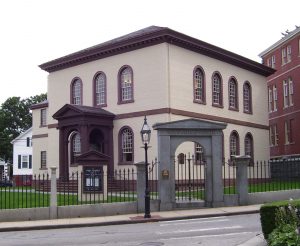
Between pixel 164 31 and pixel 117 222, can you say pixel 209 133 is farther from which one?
pixel 164 31

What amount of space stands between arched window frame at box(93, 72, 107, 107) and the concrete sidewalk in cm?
1599

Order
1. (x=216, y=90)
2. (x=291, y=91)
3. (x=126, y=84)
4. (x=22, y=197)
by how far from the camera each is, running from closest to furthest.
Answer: (x=22, y=197) < (x=126, y=84) < (x=216, y=90) < (x=291, y=91)

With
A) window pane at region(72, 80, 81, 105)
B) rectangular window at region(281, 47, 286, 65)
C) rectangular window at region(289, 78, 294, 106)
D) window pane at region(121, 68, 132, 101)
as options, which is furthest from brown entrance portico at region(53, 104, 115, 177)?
rectangular window at region(281, 47, 286, 65)

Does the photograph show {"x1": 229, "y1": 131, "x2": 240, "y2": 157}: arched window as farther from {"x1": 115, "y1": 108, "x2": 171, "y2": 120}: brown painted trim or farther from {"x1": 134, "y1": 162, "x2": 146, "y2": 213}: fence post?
{"x1": 134, "y1": 162, "x2": 146, "y2": 213}: fence post

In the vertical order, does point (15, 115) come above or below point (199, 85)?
above

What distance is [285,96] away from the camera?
4925 cm

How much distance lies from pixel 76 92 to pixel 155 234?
24.3 metres

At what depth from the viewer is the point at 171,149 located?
21047 mm

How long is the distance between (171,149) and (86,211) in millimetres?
4385

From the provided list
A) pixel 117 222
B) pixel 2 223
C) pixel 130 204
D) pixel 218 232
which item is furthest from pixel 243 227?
pixel 2 223

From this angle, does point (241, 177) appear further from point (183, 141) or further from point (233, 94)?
point (233, 94)

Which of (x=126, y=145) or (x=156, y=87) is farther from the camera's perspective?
(x=126, y=145)

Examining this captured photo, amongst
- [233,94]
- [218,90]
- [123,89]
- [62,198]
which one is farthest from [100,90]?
→ [62,198]

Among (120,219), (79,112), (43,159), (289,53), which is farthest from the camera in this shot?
(289,53)
